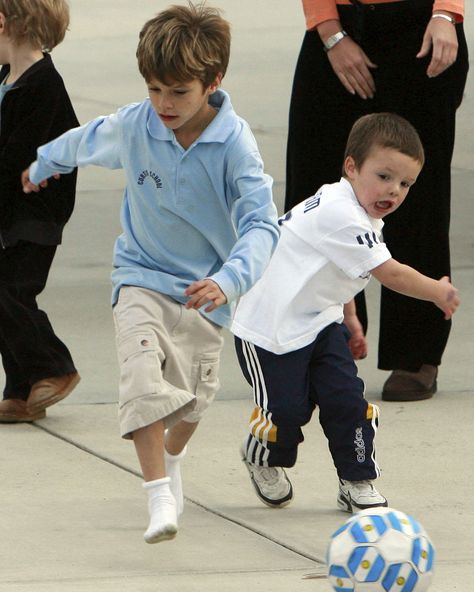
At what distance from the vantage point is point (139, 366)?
4398 millimetres

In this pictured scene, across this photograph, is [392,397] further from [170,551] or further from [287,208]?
[170,551]

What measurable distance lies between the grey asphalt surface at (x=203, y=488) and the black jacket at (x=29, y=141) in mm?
696

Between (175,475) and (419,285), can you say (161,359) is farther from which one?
(419,285)

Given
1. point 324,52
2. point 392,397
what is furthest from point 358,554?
point 324,52

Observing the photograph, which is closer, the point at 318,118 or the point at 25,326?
the point at 25,326

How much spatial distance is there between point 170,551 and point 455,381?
2220mm

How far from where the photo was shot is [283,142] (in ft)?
38.1

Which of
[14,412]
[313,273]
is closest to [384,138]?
[313,273]

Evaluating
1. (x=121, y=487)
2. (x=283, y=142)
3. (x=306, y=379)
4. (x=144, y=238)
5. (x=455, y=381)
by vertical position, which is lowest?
(x=283, y=142)

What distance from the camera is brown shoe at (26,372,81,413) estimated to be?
223 inches

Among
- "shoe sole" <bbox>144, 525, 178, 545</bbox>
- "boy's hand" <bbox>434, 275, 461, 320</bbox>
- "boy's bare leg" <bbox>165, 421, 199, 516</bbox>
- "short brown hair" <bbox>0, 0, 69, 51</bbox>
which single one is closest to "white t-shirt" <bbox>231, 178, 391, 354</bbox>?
"boy's hand" <bbox>434, 275, 461, 320</bbox>

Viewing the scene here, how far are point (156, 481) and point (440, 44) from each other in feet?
6.99

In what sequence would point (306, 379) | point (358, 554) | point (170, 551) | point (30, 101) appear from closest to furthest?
point (358, 554) → point (170, 551) → point (306, 379) → point (30, 101)

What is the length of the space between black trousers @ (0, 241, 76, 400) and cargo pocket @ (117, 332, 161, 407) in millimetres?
1310
